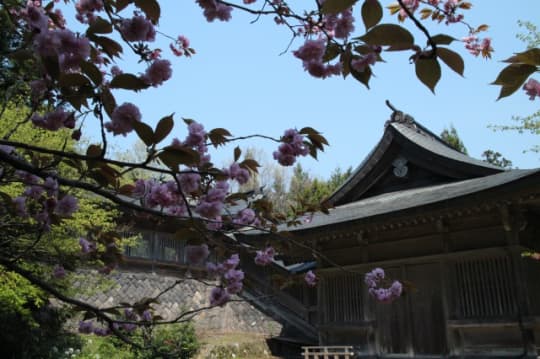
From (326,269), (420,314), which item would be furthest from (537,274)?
(326,269)

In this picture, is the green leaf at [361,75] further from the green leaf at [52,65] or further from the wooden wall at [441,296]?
the wooden wall at [441,296]

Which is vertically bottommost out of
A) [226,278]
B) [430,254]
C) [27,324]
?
[27,324]

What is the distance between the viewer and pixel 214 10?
6.64ft

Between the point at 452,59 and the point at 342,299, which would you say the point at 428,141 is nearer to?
the point at 342,299

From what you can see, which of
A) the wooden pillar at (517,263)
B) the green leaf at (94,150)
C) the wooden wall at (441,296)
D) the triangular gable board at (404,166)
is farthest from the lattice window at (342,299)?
the green leaf at (94,150)

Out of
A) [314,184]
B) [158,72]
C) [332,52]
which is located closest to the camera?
[332,52]

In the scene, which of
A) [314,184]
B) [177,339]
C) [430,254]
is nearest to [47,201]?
[430,254]

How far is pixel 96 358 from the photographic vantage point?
8.80 m

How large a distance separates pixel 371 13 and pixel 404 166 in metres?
8.69

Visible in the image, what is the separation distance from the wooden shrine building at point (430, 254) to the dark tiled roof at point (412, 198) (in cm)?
4

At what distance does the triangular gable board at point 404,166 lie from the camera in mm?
8680

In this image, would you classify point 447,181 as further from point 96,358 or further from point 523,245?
point 96,358

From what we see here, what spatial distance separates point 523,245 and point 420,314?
2015mm

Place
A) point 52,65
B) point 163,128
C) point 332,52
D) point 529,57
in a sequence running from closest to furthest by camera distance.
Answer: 1. point 529,57
2. point 52,65
3. point 163,128
4. point 332,52
